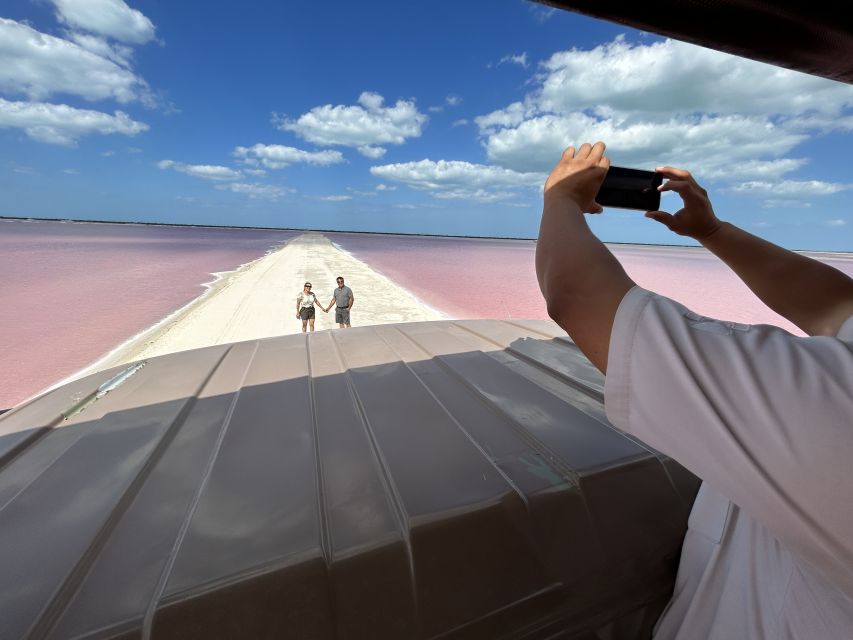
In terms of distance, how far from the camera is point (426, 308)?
11.7 metres

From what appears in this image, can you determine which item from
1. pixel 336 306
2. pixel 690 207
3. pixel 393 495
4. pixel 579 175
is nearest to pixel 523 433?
pixel 393 495

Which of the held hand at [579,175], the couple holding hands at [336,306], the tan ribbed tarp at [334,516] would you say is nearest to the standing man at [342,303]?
the couple holding hands at [336,306]

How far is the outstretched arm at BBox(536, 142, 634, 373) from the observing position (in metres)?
0.60

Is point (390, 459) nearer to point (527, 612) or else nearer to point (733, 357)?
point (527, 612)

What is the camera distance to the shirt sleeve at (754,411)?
435mm

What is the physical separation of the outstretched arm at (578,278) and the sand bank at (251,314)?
7398 mm

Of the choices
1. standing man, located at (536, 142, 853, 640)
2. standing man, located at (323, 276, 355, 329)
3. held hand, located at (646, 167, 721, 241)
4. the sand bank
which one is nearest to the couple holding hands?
standing man, located at (323, 276, 355, 329)

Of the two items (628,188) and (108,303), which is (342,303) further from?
(108,303)

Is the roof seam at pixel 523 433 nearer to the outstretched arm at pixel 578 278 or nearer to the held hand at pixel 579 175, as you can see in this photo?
the outstretched arm at pixel 578 278

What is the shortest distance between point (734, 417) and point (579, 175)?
1.84 ft

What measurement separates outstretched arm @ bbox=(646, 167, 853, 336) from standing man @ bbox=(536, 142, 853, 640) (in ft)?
1.16

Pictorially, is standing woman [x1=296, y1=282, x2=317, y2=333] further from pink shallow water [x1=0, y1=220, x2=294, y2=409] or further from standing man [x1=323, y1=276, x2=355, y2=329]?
pink shallow water [x1=0, y1=220, x2=294, y2=409]

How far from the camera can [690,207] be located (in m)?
1.19

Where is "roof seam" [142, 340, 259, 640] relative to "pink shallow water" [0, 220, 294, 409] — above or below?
above
